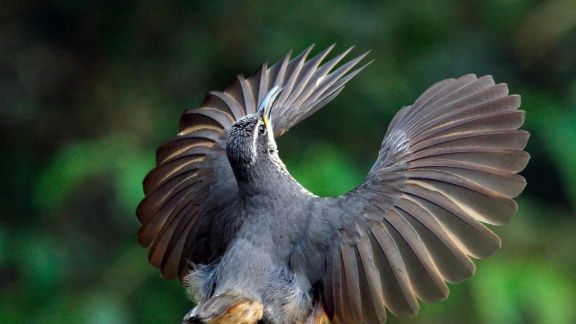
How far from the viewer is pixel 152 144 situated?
6750 mm

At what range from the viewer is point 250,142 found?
388 centimetres

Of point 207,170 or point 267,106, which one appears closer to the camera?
point 267,106

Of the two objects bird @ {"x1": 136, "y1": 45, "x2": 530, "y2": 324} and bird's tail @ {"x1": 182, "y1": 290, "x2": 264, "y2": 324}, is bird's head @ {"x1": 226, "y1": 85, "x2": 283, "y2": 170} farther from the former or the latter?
bird's tail @ {"x1": 182, "y1": 290, "x2": 264, "y2": 324}

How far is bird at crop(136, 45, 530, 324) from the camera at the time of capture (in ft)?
11.6

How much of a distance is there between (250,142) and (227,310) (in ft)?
2.45

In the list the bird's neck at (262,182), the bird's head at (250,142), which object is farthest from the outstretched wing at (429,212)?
the bird's head at (250,142)

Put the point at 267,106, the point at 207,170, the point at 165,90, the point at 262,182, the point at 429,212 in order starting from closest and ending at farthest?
the point at 429,212, the point at 262,182, the point at 267,106, the point at 207,170, the point at 165,90

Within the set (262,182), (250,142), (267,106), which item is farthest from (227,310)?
(267,106)

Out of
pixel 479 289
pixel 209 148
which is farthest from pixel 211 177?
pixel 479 289

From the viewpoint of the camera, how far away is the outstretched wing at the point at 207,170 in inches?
164

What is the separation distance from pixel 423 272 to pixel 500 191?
1.35 ft

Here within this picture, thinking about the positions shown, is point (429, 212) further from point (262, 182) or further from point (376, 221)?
point (262, 182)

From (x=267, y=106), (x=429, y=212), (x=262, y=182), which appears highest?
(x=267, y=106)

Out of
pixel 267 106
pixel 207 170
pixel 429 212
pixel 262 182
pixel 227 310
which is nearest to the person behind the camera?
pixel 227 310
